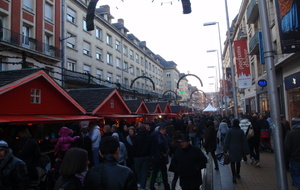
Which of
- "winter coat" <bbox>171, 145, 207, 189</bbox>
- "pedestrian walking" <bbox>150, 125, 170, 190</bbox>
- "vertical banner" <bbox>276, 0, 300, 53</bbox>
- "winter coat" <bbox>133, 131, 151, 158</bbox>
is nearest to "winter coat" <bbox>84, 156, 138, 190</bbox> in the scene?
"winter coat" <bbox>171, 145, 207, 189</bbox>

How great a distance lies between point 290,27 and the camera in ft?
32.8

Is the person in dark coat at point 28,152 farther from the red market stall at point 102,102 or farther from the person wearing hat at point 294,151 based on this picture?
the red market stall at point 102,102

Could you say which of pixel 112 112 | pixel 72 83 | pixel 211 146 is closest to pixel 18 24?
pixel 72 83

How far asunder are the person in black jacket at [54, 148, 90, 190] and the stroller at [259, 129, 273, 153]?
1065 cm

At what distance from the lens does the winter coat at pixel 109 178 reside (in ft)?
9.23

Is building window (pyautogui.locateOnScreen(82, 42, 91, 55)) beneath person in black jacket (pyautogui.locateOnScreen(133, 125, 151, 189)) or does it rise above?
above

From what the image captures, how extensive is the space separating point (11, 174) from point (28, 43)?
73.5 ft

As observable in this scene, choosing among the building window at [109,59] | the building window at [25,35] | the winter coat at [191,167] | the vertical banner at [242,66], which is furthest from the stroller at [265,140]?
the building window at [109,59]

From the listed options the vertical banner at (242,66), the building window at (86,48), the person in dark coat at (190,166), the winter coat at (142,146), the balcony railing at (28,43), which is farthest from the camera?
the building window at (86,48)

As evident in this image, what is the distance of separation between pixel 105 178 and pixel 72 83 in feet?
87.0

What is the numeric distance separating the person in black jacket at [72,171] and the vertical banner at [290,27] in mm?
9996

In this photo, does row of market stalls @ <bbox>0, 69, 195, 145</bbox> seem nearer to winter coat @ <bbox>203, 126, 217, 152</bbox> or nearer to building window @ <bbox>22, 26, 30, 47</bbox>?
winter coat @ <bbox>203, 126, 217, 152</bbox>

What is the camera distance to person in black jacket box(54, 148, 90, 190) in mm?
2799

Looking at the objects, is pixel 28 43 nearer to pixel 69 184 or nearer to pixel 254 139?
pixel 254 139
